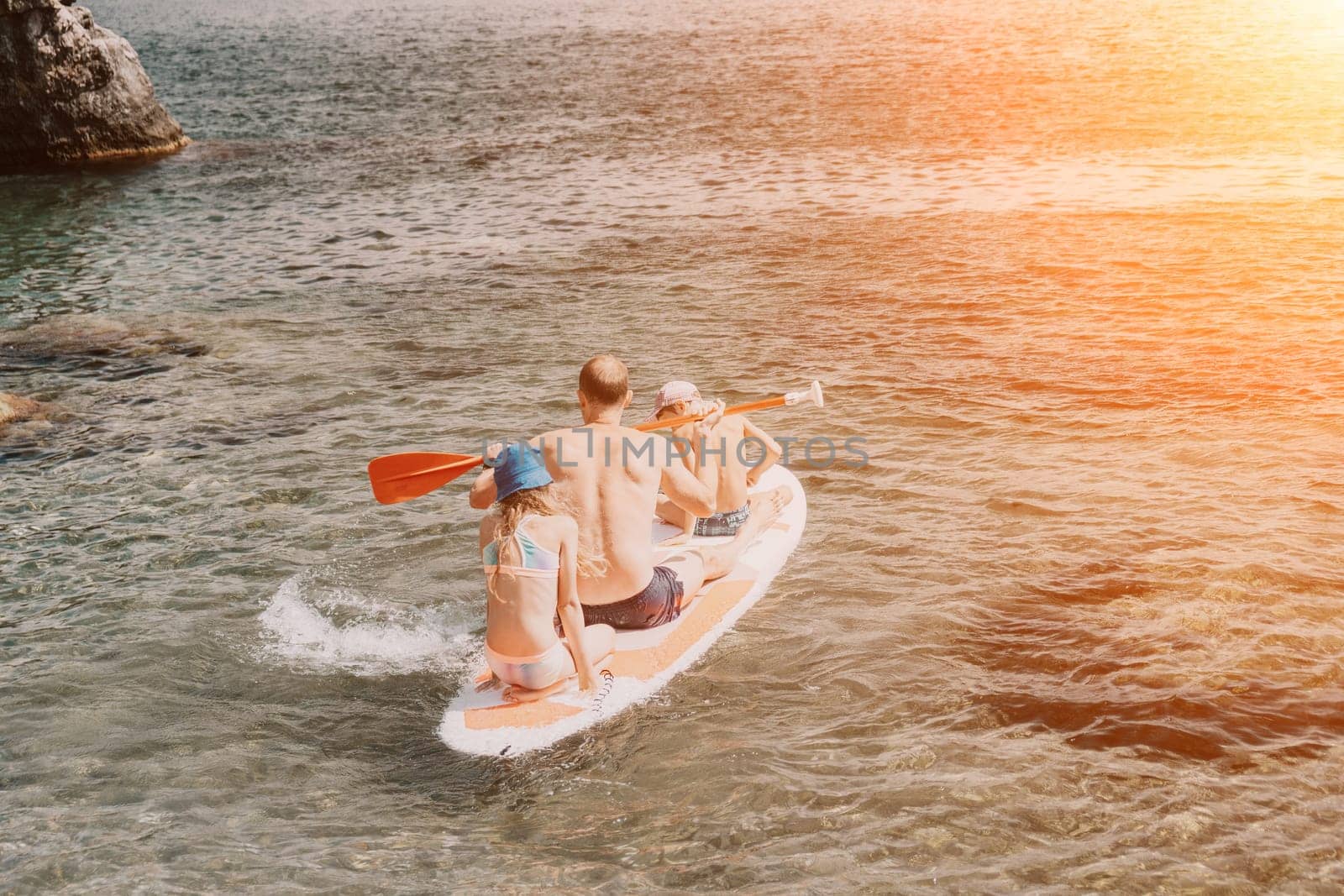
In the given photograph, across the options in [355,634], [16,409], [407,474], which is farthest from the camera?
[16,409]

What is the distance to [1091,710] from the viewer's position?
586 cm

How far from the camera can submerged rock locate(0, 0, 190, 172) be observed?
2347 centimetres

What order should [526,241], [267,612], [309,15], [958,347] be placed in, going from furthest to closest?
[309,15], [526,241], [958,347], [267,612]

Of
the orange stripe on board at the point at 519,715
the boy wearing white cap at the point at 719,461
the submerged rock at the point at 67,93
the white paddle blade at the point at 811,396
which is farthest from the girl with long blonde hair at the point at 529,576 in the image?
the submerged rock at the point at 67,93

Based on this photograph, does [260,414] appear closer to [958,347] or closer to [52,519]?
[52,519]

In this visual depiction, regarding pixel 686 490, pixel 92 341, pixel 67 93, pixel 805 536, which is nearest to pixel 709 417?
pixel 686 490

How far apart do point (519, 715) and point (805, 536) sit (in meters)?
3.06

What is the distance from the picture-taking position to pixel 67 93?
24.5 metres

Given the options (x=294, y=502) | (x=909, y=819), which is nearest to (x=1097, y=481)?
(x=909, y=819)

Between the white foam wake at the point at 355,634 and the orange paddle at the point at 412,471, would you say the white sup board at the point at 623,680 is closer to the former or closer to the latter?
the white foam wake at the point at 355,634

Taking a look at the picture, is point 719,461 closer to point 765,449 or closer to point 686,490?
point 765,449

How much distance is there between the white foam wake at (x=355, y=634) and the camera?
6684mm

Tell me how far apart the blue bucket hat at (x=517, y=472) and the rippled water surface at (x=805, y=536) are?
135 centimetres

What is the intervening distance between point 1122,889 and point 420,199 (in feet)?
61.9
